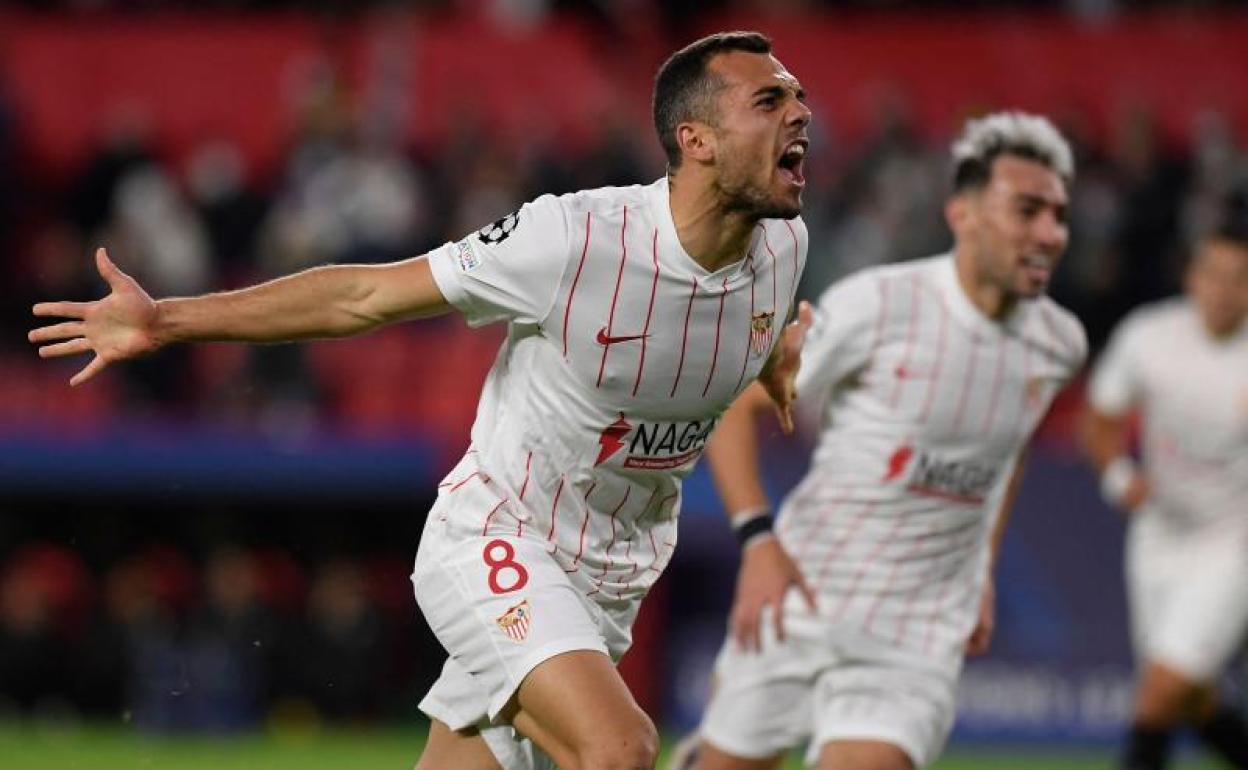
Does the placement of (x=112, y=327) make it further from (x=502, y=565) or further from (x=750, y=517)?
(x=750, y=517)

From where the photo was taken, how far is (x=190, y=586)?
16391 millimetres

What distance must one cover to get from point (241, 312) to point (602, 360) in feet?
3.13

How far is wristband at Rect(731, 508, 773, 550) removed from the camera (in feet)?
22.9

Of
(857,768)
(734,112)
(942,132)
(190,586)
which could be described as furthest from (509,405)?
(942,132)

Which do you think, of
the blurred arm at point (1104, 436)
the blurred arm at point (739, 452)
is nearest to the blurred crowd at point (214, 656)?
the blurred arm at point (1104, 436)

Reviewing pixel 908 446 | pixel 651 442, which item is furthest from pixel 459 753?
pixel 908 446

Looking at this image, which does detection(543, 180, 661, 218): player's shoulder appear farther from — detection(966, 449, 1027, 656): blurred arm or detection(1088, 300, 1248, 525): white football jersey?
detection(1088, 300, 1248, 525): white football jersey

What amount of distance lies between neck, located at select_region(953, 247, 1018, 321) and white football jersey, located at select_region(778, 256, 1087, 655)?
0.04m

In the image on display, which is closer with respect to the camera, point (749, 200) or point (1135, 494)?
point (749, 200)

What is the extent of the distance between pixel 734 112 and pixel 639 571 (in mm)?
1304

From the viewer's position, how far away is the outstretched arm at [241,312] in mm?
5426

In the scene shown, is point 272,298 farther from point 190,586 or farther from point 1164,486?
point 190,586

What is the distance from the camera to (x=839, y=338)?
7.14 meters

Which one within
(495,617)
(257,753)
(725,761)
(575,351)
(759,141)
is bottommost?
(257,753)
